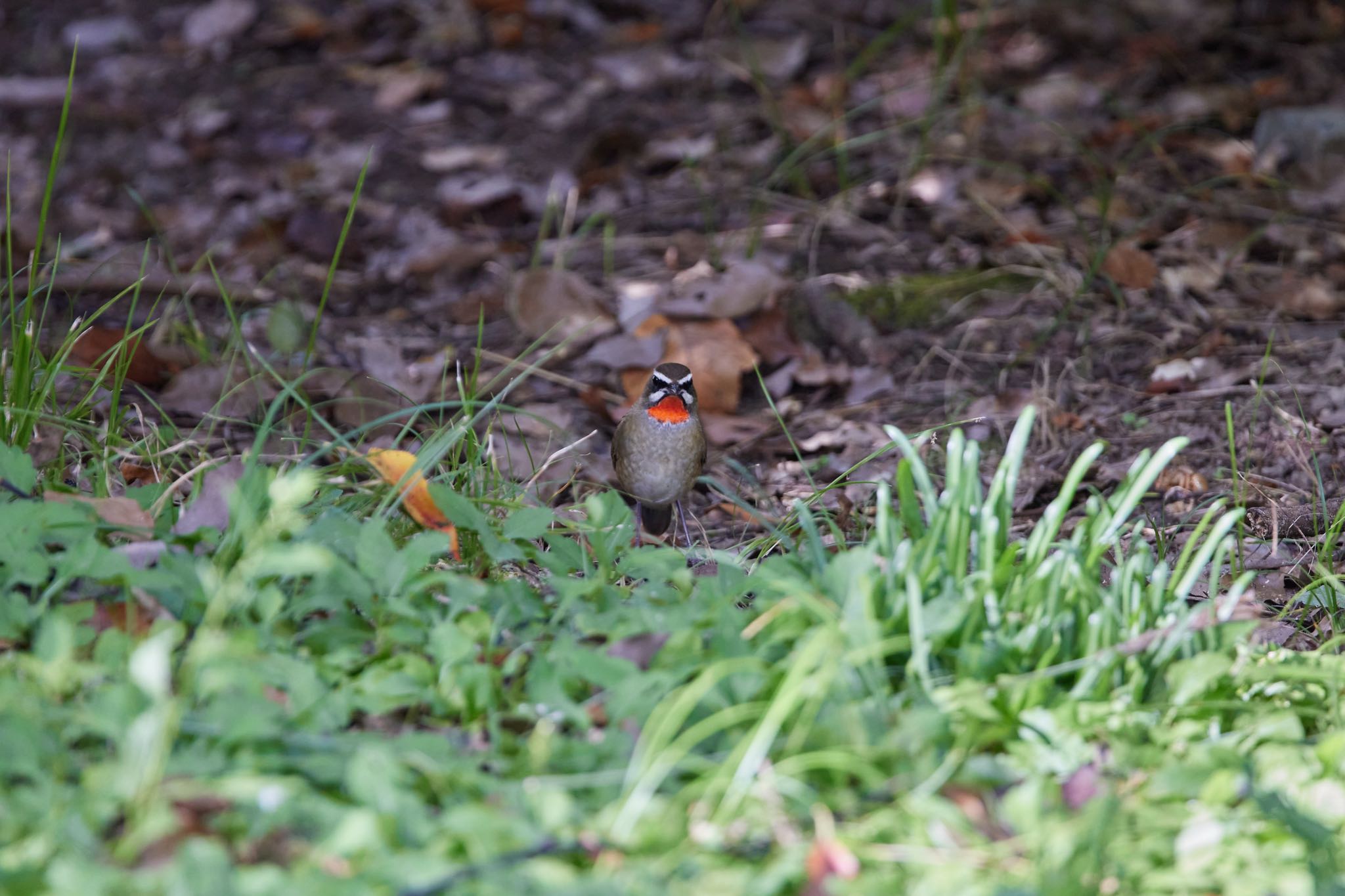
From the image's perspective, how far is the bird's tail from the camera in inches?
203

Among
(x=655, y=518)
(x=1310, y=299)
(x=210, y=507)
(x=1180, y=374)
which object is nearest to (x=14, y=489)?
(x=210, y=507)

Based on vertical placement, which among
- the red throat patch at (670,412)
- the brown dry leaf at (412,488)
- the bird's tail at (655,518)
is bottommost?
the bird's tail at (655,518)

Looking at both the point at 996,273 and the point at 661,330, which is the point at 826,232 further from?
the point at 661,330

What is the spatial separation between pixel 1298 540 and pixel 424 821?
312cm

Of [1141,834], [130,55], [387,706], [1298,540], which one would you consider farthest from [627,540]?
[130,55]

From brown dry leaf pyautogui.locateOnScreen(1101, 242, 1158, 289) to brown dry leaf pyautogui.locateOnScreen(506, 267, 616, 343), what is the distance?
2.27m

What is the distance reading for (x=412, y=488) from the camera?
357 cm

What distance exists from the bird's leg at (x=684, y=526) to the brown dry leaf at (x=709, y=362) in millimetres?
654

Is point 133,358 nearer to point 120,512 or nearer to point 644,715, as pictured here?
point 120,512

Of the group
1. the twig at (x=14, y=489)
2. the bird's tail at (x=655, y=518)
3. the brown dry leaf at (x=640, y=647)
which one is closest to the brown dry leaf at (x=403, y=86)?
the bird's tail at (x=655, y=518)

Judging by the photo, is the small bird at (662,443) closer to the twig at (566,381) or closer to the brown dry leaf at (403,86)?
the twig at (566,381)

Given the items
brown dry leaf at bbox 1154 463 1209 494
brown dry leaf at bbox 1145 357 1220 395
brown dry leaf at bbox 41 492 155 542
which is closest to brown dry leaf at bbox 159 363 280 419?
brown dry leaf at bbox 41 492 155 542

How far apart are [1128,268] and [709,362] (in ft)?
6.61

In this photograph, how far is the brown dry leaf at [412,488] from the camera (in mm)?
3494
